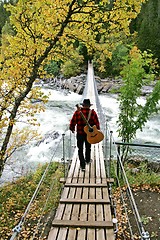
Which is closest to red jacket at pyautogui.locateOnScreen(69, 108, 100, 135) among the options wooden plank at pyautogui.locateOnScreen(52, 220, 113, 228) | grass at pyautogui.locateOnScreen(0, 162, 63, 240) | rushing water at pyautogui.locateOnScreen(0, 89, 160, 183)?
grass at pyautogui.locateOnScreen(0, 162, 63, 240)

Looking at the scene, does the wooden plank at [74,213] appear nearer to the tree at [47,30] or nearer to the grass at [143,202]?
the grass at [143,202]

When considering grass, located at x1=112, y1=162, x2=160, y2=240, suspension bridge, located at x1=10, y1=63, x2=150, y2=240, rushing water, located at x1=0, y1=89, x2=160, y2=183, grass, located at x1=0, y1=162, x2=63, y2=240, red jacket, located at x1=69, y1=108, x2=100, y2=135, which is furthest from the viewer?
rushing water, located at x1=0, y1=89, x2=160, y2=183

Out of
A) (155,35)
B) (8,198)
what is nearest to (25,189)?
(8,198)

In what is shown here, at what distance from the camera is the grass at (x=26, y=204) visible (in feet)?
13.1

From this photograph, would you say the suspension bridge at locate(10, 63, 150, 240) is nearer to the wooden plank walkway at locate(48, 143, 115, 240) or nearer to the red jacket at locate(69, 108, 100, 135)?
the wooden plank walkway at locate(48, 143, 115, 240)

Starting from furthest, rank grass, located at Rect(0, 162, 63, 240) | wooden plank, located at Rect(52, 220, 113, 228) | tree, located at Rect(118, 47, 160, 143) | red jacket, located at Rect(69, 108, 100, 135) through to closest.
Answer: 1. tree, located at Rect(118, 47, 160, 143)
2. grass, located at Rect(0, 162, 63, 240)
3. red jacket, located at Rect(69, 108, 100, 135)
4. wooden plank, located at Rect(52, 220, 113, 228)

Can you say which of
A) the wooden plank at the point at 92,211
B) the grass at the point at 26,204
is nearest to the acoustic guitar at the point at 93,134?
the wooden plank at the point at 92,211

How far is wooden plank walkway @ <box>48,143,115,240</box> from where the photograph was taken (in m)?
2.16

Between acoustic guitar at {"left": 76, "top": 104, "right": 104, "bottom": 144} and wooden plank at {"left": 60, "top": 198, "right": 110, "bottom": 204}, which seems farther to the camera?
acoustic guitar at {"left": 76, "top": 104, "right": 104, "bottom": 144}

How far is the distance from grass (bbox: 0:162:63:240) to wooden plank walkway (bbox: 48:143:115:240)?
56 centimetres

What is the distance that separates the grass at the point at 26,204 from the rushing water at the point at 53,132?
394 millimetres

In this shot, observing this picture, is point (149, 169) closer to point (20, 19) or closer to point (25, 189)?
point (25, 189)

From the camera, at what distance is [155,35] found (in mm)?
21234

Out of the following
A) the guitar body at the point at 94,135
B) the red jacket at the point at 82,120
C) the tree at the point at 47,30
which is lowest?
the guitar body at the point at 94,135
